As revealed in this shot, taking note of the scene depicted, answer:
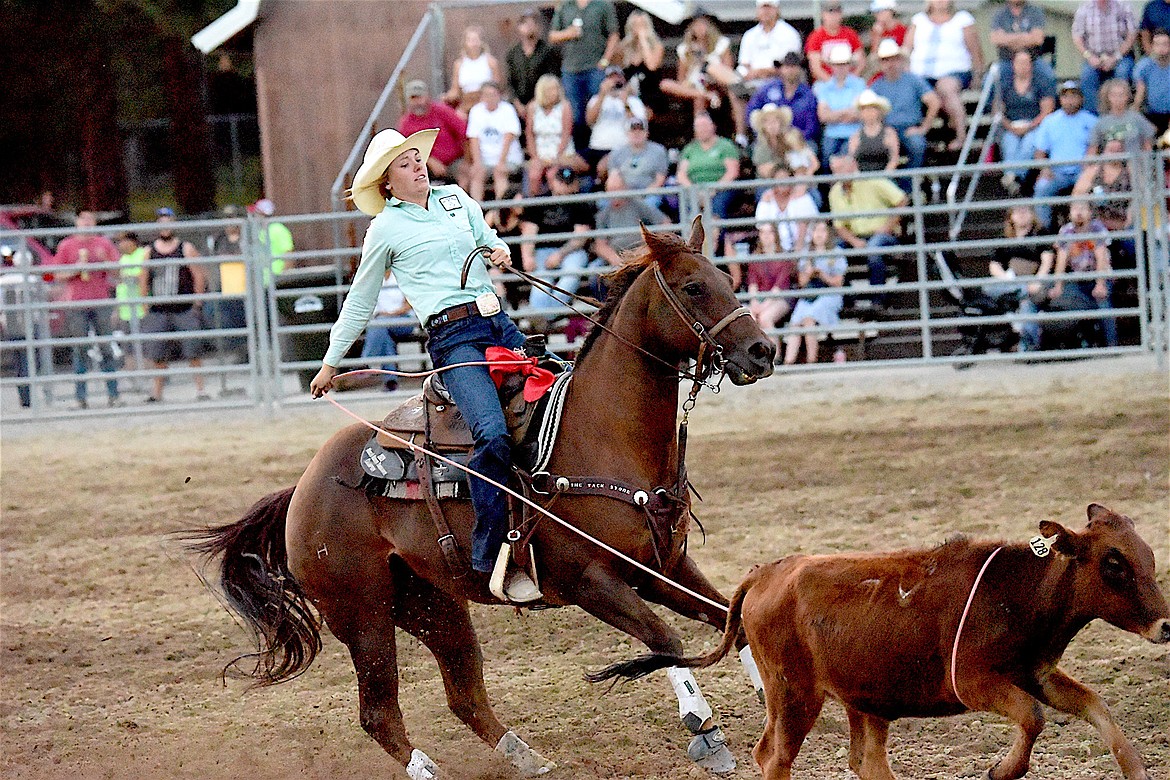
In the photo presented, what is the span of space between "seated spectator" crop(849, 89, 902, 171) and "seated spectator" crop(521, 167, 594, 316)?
2.46m

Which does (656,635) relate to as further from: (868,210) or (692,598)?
(868,210)

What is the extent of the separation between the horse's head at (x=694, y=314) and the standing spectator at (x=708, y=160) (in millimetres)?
8227

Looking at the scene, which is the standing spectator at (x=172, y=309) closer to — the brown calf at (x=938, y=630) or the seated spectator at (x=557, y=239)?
the seated spectator at (x=557, y=239)

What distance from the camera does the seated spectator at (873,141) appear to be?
41.9ft

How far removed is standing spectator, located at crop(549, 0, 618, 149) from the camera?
14055 millimetres

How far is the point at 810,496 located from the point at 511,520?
420 cm

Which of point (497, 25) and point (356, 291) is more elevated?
point (497, 25)

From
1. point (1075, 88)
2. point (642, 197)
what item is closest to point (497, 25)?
point (642, 197)

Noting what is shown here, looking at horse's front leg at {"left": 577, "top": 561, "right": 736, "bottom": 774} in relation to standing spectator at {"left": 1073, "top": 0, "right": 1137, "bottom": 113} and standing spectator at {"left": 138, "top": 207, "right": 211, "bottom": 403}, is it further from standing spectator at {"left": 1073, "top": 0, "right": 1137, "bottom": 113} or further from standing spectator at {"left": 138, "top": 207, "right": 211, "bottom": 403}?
standing spectator at {"left": 1073, "top": 0, "right": 1137, "bottom": 113}

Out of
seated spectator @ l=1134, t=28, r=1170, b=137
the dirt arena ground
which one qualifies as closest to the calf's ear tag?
the dirt arena ground

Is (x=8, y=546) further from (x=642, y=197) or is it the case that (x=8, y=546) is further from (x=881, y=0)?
(x=881, y=0)

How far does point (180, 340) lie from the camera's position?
→ 46.5 feet

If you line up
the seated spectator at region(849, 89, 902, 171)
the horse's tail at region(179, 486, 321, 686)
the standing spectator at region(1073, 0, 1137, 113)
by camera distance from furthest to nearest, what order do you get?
the standing spectator at region(1073, 0, 1137, 113) → the seated spectator at region(849, 89, 902, 171) → the horse's tail at region(179, 486, 321, 686)

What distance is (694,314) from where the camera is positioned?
4875 millimetres
